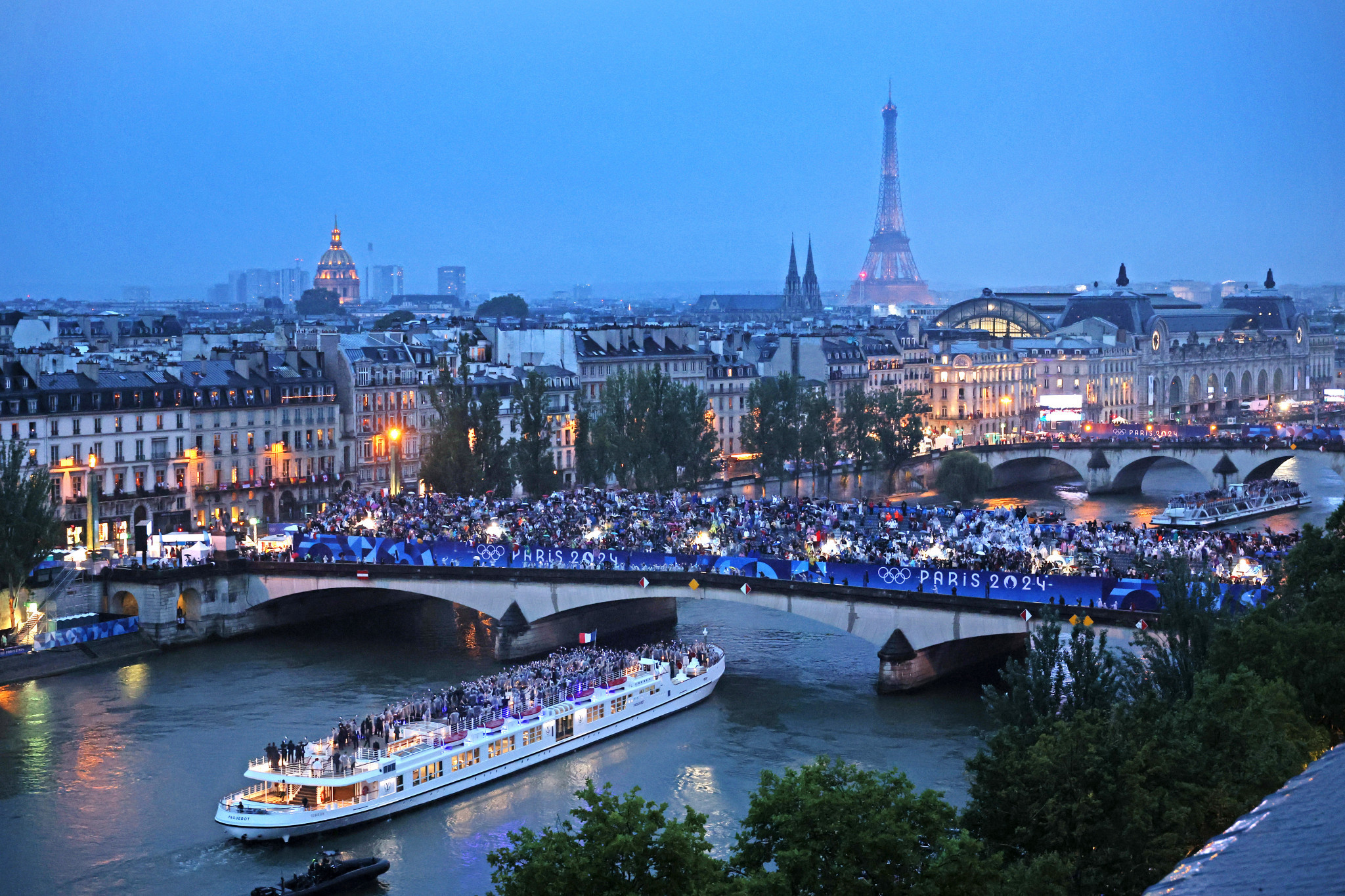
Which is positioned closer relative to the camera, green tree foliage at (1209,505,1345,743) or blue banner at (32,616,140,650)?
green tree foliage at (1209,505,1345,743)

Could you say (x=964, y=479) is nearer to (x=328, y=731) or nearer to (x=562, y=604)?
(x=562, y=604)

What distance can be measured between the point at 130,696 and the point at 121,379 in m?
30.6

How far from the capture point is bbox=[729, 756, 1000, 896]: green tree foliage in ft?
66.7

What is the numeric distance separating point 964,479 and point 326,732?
55.3 m

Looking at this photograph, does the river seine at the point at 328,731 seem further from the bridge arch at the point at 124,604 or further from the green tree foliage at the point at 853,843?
the green tree foliage at the point at 853,843

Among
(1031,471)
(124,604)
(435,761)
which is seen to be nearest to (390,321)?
(1031,471)

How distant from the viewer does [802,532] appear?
56.1 metres

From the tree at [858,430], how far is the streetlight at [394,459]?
24.3m

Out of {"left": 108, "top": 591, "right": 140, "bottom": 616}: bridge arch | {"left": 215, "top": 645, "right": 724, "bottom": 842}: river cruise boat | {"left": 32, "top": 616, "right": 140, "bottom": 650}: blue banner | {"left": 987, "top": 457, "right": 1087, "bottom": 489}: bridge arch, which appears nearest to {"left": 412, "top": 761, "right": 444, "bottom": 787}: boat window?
{"left": 215, "top": 645, "right": 724, "bottom": 842}: river cruise boat

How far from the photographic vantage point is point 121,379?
74188 millimetres

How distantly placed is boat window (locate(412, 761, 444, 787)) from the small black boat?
4.67 m

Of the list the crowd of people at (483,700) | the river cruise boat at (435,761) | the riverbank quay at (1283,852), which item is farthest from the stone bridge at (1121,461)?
the riverbank quay at (1283,852)

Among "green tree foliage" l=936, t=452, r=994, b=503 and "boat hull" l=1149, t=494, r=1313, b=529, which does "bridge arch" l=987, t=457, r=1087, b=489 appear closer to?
"green tree foliage" l=936, t=452, r=994, b=503

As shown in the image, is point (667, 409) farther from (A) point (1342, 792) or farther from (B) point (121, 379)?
(A) point (1342, 792)
